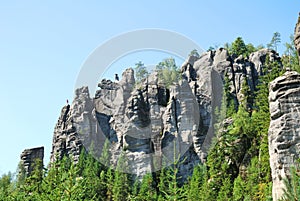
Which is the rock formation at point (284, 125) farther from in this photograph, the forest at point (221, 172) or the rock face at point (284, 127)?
the forest at point (221, 172)

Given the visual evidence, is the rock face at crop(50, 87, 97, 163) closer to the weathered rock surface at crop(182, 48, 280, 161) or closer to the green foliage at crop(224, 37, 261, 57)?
the weathered rock surface at crop(182, 48, 280, 161)

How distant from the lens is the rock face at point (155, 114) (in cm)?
4525

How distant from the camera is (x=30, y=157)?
52375 mm

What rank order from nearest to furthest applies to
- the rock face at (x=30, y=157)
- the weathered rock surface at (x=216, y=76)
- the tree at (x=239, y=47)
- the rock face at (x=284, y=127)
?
1. the rock face at (x=284, y=127)
2. the weathered rock surface at (x=216, y=76)
3. the rock face at (x=30, y=157)
4. the tree at (x=239, y=47)

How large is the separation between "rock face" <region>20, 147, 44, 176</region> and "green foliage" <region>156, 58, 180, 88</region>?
655 inches

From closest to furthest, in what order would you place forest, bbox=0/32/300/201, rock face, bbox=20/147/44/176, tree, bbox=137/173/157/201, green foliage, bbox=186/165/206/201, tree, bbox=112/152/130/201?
forest, bbox=0/32/300/201 < green foliage, bbox=186/165/206/201 < tree, bbox=137/173/157/201 < tree, bbox=112/152/130/201 < rock face, bbox=20/147/44/176

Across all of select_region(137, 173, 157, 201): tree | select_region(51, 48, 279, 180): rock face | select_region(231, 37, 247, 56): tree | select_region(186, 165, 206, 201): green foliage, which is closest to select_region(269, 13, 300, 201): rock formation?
select_region(186, 165, 206, 201): green foliage

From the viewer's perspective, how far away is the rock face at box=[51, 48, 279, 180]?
45.2 m

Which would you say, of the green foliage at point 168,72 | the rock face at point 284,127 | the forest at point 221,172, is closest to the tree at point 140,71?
the green foliage at point 168,72

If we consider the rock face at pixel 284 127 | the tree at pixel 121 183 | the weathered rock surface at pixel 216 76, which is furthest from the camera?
the weathered rock surface at pixel 216 76

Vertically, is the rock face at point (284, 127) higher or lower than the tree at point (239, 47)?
lower

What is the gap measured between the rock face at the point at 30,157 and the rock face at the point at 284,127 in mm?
34215

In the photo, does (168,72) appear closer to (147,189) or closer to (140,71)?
(140,71)

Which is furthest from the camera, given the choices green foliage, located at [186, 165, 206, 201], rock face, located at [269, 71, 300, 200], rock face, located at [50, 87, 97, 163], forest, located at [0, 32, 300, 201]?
rock face, located at [50, 87, 97, 163]
